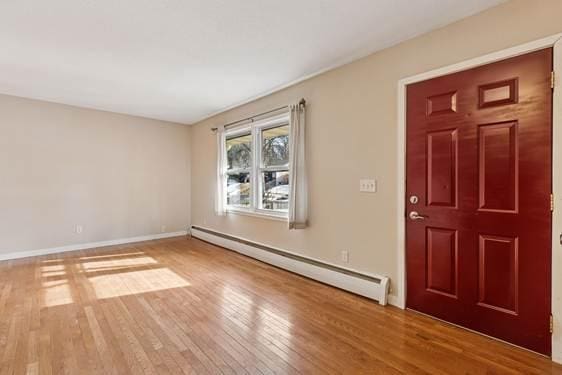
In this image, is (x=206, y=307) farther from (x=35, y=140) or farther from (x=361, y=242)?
(x=35, y=140)

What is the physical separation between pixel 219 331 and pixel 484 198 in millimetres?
2308

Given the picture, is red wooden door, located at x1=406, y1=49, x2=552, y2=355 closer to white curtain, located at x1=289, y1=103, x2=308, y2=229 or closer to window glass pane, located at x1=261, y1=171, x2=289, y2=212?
white curtain, located at x1=289, y1=103, x2=308, y2=229

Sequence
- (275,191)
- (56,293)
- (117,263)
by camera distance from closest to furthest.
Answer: (56,293)
(117,263)
(275,191)

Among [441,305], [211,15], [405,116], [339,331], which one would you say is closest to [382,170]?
[405,116]

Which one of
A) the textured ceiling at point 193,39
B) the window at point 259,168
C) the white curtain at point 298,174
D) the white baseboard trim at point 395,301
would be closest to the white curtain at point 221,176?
the window at point 259,168

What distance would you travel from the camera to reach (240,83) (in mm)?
3920

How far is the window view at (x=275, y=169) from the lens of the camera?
4199 mm

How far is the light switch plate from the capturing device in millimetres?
2928

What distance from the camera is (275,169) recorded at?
14.2 feet

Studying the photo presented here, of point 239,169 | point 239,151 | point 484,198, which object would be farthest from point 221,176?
point 484,198

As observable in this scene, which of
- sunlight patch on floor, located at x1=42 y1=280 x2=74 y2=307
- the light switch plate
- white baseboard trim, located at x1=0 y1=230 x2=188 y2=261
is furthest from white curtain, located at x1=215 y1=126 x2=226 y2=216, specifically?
the light switch plate

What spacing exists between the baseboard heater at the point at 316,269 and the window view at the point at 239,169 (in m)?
0.69

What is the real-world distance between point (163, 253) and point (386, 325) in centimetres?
376

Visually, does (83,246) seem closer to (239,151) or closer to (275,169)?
(239,151)
